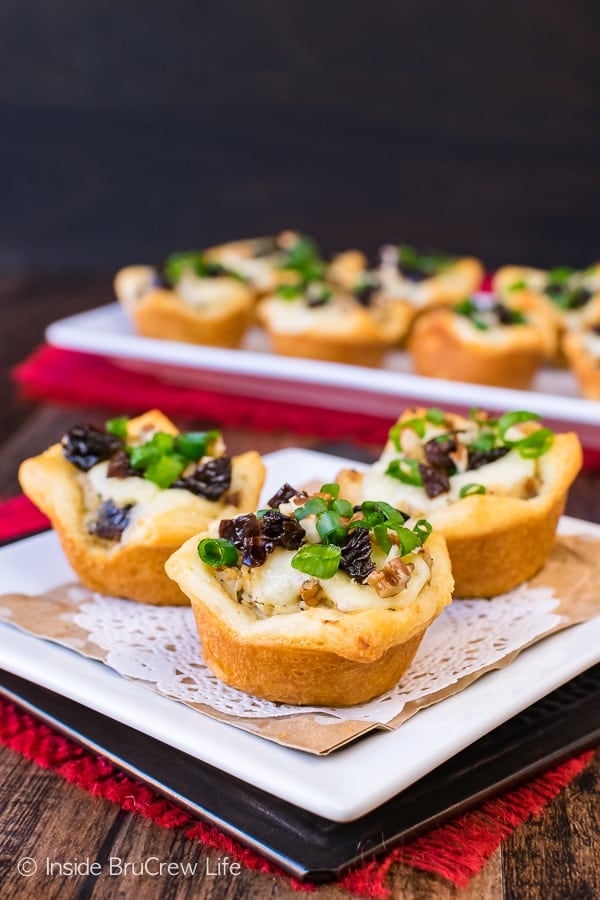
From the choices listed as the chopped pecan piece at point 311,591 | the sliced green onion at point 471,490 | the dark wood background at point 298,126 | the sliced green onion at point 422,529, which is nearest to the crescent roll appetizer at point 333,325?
the sliced green onion at point 471,490

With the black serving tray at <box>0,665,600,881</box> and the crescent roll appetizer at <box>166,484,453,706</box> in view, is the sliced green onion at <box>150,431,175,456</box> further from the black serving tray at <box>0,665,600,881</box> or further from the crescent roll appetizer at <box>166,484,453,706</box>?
the black serving tray at <box>0,665,600,881</box>

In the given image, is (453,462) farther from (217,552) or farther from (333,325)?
(333,325)

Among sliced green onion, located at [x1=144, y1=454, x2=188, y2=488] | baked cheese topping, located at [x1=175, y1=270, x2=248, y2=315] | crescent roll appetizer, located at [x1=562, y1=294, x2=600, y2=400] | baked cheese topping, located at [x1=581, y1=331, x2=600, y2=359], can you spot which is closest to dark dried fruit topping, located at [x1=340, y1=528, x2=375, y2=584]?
sliced green onion, located at [x1=144, y1=454, x2=188, y2=488]

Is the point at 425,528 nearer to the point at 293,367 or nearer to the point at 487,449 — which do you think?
the point at 487,449

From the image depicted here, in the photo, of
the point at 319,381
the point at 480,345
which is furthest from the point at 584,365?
the point at 319,381

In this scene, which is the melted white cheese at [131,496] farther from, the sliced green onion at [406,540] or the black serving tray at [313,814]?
the sliced green onion at [406,540]

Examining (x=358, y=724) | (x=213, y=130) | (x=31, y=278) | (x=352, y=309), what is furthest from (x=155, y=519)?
(x=213, y=130)
